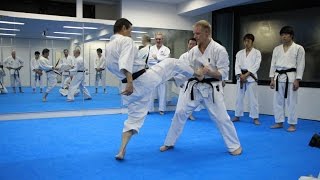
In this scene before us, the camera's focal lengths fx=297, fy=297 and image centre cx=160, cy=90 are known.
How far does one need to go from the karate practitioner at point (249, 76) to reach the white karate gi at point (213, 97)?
2.47 metres

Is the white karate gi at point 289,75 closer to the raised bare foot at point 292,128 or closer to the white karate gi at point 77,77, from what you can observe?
the raised bare foot at point 292,128

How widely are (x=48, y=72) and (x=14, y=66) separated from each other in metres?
0.75

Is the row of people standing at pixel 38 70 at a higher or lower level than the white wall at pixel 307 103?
higher

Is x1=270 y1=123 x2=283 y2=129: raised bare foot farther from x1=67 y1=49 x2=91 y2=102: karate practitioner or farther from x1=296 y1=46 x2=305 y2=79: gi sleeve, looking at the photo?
x1=67 y1=49 x2=91 y2=102: karate practitioner

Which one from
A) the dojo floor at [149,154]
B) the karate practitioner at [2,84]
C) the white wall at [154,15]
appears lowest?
the dojo floor at [149,154]

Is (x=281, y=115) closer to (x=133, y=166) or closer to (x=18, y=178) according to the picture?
(x=133, y=166)

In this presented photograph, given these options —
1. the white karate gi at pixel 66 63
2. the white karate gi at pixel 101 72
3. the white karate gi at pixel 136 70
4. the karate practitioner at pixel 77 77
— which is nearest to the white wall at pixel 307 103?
the white karate gi at pixel 136 70

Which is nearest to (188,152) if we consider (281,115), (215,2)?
(281,115)

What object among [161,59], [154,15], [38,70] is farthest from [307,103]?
[38,70]

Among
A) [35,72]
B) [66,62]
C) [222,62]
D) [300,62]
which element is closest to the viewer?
[222,62]

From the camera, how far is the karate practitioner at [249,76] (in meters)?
5.68

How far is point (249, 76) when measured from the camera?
5766 mm

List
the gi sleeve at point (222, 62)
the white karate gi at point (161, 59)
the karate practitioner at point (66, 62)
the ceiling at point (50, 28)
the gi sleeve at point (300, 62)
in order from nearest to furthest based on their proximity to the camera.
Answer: the gi sleeve at point (222, 62) < the gi sleeve at point (300, 62) < the ceiling at point (50, 28) < the white karate gi at point (161, 59) < the karate practitioner at point (66, 62)

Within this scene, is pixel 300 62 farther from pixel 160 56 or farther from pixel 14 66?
pixel 14 66
